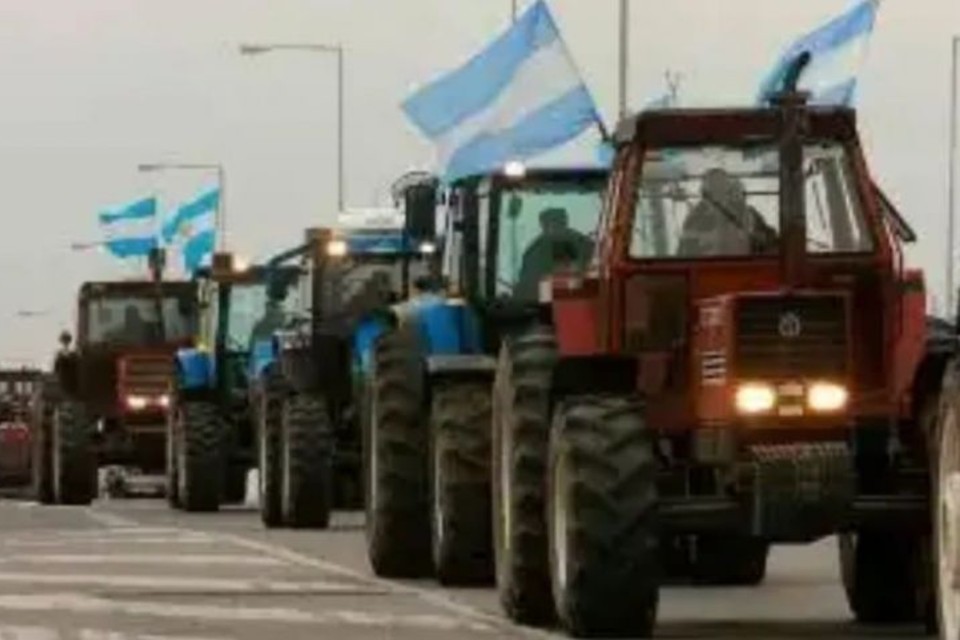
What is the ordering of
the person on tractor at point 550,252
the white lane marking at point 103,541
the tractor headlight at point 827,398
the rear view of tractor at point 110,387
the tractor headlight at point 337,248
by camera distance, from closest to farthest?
the tractor headlight at point 827,398, the person on tractor at point 550,252, the white lane marking at point 103,541, the tractor headlight at point 337,248, the rear view of tractor at point 110,387

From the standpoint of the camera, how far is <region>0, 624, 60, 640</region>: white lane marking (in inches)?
596

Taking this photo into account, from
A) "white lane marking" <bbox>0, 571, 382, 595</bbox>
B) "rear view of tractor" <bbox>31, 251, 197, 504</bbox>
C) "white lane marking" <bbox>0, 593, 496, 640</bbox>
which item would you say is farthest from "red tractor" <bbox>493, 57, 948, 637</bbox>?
"rear view of tractor" <bbox>31, 251, 197, 504</bbox>

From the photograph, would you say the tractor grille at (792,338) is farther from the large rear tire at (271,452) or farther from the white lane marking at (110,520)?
the white lane marking at (110,520)

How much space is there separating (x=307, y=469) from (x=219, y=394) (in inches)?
266

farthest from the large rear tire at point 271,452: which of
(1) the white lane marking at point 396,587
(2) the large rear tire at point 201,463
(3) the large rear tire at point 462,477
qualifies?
(3) the large rear tire at point 462,477

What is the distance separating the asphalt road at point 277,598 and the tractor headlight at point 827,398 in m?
1.36

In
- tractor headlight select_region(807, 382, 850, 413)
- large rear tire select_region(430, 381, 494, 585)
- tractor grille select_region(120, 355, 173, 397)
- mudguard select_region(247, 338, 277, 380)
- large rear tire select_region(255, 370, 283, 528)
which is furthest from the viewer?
tractor grille select_region(120, 355, 173, 397)

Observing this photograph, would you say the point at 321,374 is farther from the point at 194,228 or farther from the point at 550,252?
the point at 194,228

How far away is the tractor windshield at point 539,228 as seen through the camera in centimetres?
1916

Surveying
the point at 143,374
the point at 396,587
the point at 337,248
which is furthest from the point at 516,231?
the point at 143,374

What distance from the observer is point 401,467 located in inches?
800

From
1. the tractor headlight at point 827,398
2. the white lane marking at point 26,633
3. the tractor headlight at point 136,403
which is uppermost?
the tractor headlight at point 136,403

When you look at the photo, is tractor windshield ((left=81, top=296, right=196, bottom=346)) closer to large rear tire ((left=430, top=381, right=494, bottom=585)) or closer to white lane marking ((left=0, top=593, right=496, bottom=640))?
large rear tire ((left=430, top=381, right=494, bottom=585))

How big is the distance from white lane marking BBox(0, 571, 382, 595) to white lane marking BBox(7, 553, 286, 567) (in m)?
1.46
